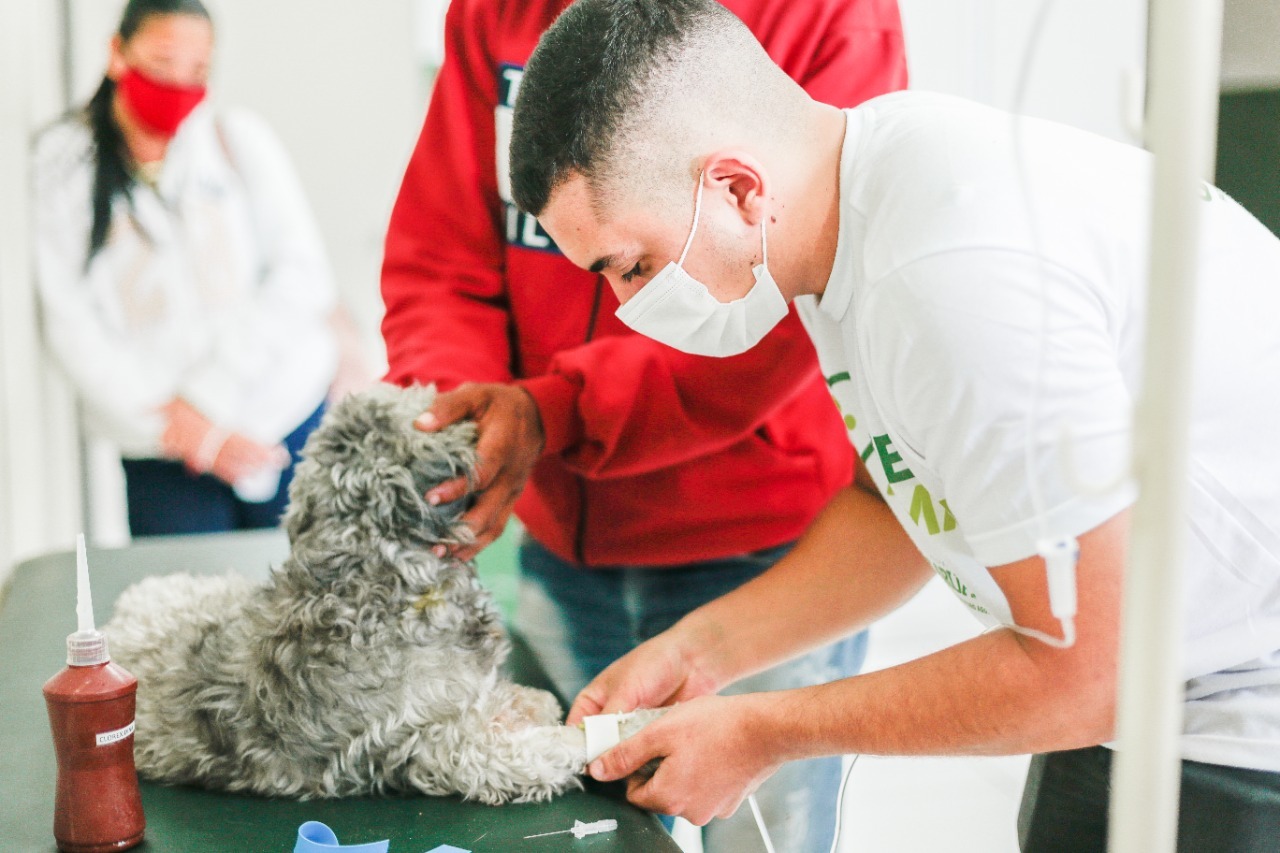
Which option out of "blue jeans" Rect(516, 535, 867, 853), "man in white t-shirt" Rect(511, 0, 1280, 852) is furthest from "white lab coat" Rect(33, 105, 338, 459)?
"man in white t-shirt" Rect(511, 0, 1280, 852)

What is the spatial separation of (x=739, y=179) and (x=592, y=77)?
173 mm

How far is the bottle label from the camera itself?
97 centimetres

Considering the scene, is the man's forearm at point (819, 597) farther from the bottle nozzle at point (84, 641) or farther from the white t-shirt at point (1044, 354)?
the bottle nozzle at point (84, 641)

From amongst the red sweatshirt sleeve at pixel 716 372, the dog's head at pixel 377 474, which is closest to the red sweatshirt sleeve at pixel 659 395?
the red sweatshirt sleeve at pixel 716 372

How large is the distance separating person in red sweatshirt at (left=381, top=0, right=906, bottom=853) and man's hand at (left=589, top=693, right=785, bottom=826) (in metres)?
0.33

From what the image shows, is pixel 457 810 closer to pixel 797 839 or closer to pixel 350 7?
pixel 797 839

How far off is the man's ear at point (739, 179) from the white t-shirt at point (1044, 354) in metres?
0.08

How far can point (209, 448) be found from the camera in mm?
3109

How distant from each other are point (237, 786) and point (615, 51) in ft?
2.76

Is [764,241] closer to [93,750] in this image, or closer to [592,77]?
[592,77]

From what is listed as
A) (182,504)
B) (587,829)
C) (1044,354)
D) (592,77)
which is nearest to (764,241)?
(592,77)

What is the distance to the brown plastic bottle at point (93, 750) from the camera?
0.97 meters

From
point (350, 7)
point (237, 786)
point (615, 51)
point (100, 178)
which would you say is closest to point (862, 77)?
point (615, 51)

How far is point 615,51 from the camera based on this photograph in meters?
1.06
